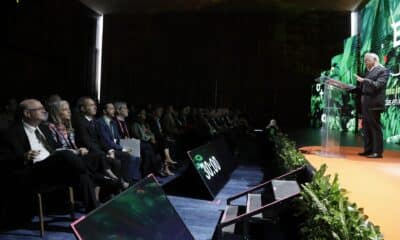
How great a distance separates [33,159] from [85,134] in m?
0.87

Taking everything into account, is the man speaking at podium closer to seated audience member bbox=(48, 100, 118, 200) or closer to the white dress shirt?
seated audience member bbox=(48, 100, 118, 200)

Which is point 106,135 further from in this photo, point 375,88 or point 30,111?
point 375,88

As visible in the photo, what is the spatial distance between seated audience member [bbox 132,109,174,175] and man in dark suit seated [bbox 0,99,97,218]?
2.05m

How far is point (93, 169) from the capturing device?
3.32 m

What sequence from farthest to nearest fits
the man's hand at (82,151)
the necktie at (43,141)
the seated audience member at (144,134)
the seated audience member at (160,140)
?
the seated audience member at (160,140) → the seated audience member at (144,134) → the man's hand at (82,151) → the necktie at (43,141)

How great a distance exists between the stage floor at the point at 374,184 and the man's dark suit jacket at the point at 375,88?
0.60 meters

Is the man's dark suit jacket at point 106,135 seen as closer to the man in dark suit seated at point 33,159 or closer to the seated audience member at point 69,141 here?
the seated audience member at point 69,141

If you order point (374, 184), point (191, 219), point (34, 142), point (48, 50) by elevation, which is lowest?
point (191, 219)

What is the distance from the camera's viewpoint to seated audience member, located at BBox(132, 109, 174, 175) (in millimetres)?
4936

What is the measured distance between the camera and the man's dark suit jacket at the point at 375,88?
3711 millimetres

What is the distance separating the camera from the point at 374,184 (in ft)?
8.96

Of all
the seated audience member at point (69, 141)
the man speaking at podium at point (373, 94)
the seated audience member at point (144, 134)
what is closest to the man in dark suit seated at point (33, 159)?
the seated audience member at point (69, 141)

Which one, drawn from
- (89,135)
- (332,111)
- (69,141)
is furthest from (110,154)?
(332,111)

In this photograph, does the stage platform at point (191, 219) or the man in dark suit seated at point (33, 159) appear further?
the stage platform at point (191, 219)
